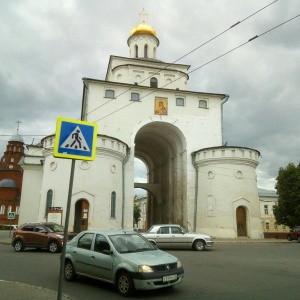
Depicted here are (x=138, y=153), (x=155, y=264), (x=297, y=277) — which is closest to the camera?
(x=155, y=264)

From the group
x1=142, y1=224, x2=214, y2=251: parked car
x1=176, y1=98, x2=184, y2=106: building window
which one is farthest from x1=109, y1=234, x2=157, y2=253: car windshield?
x1=176, y1=98, x2=184, y2=106: building window

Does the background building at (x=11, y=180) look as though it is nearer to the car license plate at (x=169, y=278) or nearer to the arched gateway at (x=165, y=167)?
the arched gateway at (x=165, y=167)

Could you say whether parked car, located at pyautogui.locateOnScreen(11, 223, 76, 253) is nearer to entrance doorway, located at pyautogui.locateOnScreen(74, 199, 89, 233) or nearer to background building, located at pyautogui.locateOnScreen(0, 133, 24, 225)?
entrance doorway, located at pyautogui.locateOnScreen(74, 199, 89, 233)

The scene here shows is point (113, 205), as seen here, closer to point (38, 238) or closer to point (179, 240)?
point (179, 240)

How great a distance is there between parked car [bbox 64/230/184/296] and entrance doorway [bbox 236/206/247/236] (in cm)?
2237

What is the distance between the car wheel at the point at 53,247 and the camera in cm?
1572

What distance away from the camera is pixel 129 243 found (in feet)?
26.4

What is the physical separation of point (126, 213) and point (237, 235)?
10.2 metres

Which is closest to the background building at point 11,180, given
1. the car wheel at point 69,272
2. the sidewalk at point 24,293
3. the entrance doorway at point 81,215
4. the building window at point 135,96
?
the building window at point 135,96

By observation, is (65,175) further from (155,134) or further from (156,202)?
(156,202)

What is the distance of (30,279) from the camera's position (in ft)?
28.0

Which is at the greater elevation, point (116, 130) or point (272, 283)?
point (116, 130)

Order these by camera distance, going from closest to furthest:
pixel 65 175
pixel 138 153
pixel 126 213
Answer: pixel 65 175
pixel 126 213
pixel 138 153

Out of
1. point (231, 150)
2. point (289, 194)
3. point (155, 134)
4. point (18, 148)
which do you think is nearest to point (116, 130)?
point (155, 134)
